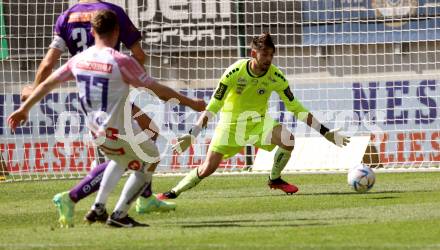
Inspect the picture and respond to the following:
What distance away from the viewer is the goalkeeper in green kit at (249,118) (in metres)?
12.8

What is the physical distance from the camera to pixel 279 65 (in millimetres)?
22344

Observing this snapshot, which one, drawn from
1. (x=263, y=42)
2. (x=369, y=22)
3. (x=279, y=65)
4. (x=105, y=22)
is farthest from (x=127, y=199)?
(x=279, y=65)

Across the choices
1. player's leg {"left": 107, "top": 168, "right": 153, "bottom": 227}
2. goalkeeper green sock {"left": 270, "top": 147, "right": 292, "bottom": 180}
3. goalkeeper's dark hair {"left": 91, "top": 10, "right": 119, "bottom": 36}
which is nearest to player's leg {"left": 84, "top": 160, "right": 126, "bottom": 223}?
player's leg {"left": 107, "top": 168, "right": 153, "bottom": 227}

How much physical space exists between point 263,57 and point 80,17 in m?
2.56

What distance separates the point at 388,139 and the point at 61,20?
10624mm

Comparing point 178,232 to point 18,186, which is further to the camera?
point 18,186

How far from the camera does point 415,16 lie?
21094mm

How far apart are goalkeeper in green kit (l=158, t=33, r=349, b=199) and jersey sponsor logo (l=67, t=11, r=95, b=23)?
2239 millimetres

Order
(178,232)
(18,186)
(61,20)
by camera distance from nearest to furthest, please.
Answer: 1. (178,232)
2. (61,20)
3. (18,186)

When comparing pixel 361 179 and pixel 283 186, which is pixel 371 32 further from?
pixel 361 179

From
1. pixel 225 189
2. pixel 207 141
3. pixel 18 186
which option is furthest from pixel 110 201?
pixel 207 141

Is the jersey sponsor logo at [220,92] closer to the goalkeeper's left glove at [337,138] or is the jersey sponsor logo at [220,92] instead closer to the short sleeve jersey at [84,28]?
the goalkeeper's left glove at [337,138]

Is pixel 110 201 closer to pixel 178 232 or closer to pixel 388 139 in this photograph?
pixel 178 232

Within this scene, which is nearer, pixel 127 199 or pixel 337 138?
pixel 127 199
